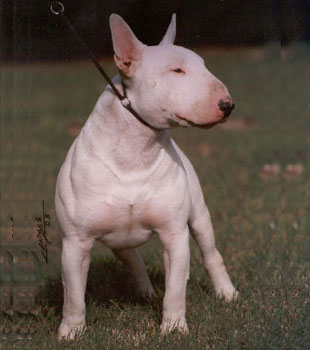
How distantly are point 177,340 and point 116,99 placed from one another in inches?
49.6

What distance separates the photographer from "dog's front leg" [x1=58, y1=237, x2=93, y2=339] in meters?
3.85

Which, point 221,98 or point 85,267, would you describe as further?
point 85,267

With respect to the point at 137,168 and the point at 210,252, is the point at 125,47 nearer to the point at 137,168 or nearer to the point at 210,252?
the point at 137,168

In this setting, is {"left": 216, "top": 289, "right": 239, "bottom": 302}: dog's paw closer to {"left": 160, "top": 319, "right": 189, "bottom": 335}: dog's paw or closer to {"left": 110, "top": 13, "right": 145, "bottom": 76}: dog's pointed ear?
{"left": 160, "top": 319, "right": 189, "bottom": 335}: dog's paw

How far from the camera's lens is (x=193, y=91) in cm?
343

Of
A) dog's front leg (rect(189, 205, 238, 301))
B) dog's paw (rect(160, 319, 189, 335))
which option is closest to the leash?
dog's front leg (rect(189, 205, 238, 301))

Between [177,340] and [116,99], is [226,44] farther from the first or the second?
[177,340]

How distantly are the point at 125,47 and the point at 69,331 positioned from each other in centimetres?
154

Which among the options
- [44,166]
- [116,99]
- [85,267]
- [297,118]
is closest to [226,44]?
[116,99]

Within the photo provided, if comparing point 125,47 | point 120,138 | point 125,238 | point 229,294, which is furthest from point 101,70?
point 229,294

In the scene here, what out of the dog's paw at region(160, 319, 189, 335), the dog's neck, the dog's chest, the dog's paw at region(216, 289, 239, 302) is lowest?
the dog's paw at region(216, 289, 239, 302)

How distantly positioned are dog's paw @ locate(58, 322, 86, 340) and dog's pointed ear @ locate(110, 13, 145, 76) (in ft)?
4.53

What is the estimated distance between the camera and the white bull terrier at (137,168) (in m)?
3.48

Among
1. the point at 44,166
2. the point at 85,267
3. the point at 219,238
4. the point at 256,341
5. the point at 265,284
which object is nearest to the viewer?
the point at 256,341
